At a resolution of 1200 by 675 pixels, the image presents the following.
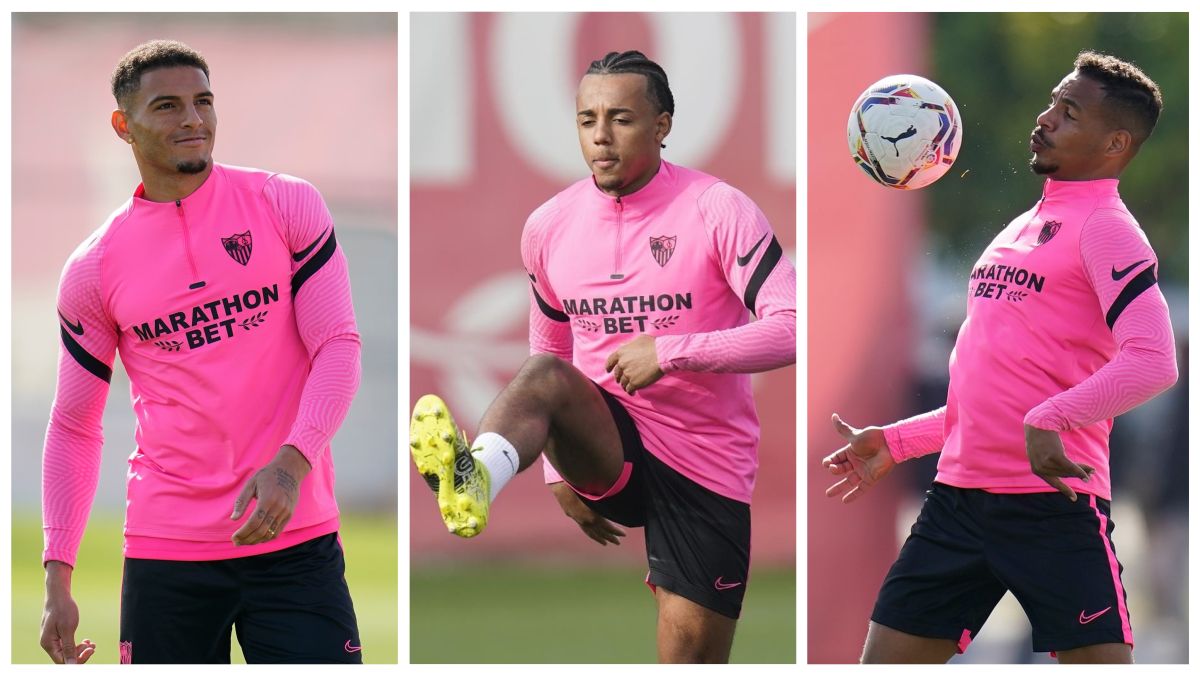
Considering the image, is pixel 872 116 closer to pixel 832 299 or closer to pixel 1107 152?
pixel 1107 152

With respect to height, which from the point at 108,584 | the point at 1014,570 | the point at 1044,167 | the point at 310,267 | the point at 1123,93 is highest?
the point at 1123,93

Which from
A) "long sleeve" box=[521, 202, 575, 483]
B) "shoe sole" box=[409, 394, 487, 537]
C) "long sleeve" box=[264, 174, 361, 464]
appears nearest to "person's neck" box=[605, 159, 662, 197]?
"long sleeve" box=[521, 202, 575, 483]

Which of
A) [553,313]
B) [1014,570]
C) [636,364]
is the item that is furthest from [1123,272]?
[553,313]

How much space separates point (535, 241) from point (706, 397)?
0.90m

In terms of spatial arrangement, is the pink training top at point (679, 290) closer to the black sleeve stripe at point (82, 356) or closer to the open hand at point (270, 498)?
the open hand at point (270, 498)

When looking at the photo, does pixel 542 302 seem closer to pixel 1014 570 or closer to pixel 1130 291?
pixel 1014 570

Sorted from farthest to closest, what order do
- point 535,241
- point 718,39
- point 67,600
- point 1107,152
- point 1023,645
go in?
point 1023,645 → point 718,39 → point 535,241 → point 1107,152 → point 67,600

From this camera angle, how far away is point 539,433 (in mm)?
4734

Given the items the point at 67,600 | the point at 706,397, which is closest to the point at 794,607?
the point at 706,397

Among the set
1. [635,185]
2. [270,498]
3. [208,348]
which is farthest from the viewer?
[635,185]

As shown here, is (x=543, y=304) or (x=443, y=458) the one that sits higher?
(x=543, y=304)

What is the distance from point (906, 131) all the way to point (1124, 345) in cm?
113

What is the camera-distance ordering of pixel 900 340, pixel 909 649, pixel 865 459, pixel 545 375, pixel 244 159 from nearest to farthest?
1. pixel 545 375
2. pixel 909 649
3. pixel 865 459
4. pixel 900 340
5. pixel 244 159

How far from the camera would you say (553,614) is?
23.9ft
